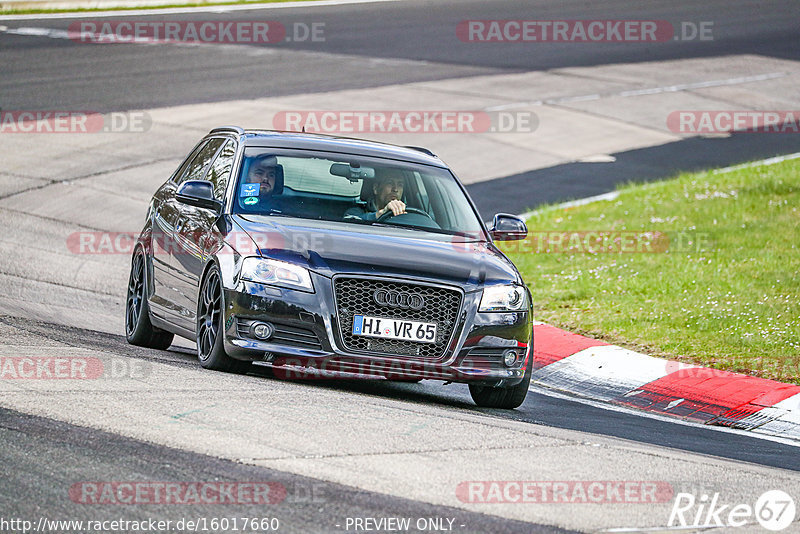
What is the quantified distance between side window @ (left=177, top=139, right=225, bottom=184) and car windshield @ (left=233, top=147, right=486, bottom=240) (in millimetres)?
816

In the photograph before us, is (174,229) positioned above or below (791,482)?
above

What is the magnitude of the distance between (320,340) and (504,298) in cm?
125

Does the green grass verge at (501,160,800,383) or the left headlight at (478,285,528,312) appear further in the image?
the green grass verge at (501,160,800,383)

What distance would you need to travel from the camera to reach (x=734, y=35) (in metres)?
34.0

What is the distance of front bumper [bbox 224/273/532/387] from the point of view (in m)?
8.12

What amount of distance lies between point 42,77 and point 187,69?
3041 mm

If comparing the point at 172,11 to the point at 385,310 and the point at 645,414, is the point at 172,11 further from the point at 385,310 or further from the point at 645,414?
the point at 385,310

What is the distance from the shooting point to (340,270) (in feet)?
26.7

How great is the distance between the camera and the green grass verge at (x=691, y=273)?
1144cm

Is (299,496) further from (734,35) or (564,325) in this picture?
(734,35)

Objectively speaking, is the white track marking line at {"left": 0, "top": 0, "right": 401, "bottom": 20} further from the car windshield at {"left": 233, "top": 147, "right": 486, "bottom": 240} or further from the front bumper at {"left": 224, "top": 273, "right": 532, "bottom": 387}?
the front bumper at {"left": 224, "top": 273, "right": 532, "bottom": 387}

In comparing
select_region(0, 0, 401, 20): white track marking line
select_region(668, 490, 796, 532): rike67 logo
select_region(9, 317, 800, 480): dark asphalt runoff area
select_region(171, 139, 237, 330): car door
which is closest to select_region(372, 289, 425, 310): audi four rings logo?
select_region(9, 317, 800, 480): dark asphalt runoff area

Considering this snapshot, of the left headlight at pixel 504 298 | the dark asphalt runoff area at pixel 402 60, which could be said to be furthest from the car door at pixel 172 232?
the dark asphalt runoff area at pixel 402 60

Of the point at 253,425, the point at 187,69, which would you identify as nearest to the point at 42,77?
the point at 187,69
